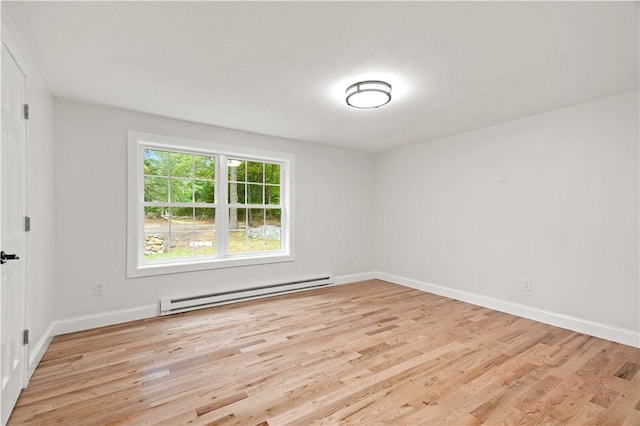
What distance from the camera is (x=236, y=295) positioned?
13.3 ft

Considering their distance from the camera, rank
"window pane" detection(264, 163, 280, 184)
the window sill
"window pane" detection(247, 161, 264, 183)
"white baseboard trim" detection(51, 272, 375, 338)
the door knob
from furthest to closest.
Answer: "window pane" detection(264, 163, 280, 184) → "window pane" detection(247, 161, 264, 183) → the window sill → "white baseboard trim" detection(51, 272, 375, 338) → the door knob

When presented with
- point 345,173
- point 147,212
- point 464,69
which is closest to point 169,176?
point 147,212

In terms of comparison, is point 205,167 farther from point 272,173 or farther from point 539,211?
point 539,211

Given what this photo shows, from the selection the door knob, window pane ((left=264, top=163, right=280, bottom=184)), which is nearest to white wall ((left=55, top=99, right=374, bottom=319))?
window pane ((left=264, top=163, right=280, bottom=184))

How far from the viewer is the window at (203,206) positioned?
3619 millimetres

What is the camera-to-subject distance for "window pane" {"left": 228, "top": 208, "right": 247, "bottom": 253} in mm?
4312

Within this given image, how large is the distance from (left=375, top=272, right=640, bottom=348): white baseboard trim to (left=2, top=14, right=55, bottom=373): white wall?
4510 millimetres

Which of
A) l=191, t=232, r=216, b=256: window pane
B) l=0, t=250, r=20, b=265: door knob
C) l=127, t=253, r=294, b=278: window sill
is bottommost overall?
l=127, t=253, r=294, b=278: window sill

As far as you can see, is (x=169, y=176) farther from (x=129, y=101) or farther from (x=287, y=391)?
(x=287, y=391)

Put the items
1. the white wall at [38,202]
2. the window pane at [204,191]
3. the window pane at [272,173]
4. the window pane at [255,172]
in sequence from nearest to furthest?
the white wall at [38,202] < the window pane at [204,191] < the window pane at [255,172] < the window pane at [272,173]

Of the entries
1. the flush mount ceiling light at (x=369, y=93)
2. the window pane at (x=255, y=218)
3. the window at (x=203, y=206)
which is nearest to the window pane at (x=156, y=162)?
the window at (x=203, y=206)

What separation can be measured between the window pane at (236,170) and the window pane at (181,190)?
560mm

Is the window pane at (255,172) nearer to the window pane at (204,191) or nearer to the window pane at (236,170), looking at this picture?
the window pane at (236,170)

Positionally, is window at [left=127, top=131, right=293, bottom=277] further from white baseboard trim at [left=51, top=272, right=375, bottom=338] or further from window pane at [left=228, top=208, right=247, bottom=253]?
white baseboard trim at [left=51, top=272, right=375, bottom=338]
